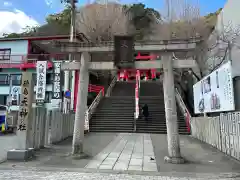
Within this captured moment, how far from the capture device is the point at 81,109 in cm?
872

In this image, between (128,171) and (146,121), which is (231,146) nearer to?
(128,171)

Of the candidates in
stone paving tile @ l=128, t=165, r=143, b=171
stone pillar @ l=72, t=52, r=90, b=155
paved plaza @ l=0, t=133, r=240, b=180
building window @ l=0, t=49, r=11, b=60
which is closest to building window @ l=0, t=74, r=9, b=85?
building window @ l=0, t=49, r=11, b=60

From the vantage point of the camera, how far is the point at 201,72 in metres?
21.4

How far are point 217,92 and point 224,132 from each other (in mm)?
2177

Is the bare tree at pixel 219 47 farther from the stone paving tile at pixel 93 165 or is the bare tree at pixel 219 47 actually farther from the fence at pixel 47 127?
the stone paving tile at pixel 93 165

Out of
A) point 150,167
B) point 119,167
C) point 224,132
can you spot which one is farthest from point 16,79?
point 224,132

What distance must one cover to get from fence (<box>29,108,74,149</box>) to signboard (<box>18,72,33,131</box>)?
9.9 inches

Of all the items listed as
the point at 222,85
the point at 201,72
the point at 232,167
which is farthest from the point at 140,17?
the point at 232,167

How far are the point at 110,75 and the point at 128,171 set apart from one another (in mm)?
26158

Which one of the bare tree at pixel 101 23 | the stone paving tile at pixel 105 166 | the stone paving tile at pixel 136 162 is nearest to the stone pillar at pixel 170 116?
the stone paving tile at pixel 136 162

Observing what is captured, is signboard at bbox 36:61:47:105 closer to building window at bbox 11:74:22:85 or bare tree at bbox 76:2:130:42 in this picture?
building window at bbox 11:74:22:85

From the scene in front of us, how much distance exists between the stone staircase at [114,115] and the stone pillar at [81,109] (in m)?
9.23

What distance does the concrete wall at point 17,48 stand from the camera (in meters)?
27.4

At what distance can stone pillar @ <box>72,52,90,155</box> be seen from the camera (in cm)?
852
